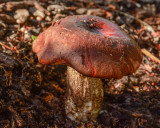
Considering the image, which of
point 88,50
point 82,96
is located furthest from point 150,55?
point 88,50

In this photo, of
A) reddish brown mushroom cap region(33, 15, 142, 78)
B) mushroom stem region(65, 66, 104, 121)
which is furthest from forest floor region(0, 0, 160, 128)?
reddish brown mushroom cap region(33, 15, 142, 78)

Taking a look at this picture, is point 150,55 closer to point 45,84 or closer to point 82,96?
point 82,96

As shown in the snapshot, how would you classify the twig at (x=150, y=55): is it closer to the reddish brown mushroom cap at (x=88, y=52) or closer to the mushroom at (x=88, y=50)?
the mushroom at (x=88, y=50)

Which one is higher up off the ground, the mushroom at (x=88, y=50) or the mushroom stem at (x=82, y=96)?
the mushroom at (x=88, y=50)

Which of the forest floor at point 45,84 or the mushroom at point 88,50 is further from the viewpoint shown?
the forest floor at point 45,84

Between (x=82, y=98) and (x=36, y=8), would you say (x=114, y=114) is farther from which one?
(x=36, y=8)

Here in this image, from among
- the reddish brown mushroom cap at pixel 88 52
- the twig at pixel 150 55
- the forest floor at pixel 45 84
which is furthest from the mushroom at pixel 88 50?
the twig at pixel 150 55

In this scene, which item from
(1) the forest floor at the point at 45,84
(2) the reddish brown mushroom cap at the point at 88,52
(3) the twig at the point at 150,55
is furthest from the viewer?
(3) the twig at the point at 150,55
